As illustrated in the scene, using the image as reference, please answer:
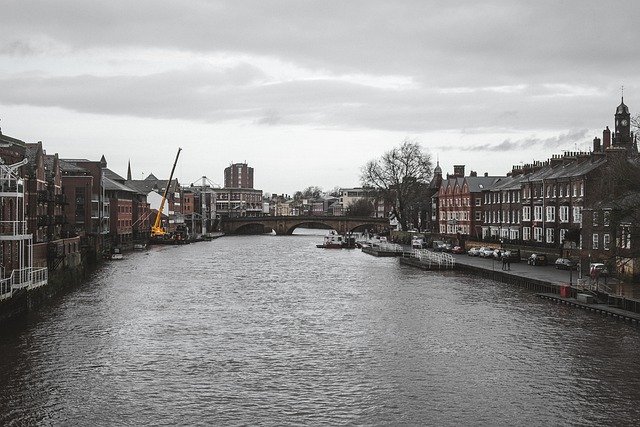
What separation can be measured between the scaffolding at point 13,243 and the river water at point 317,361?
7.54 ft

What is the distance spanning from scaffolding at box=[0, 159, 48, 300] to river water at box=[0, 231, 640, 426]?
2298 mm

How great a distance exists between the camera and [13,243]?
1848 inches

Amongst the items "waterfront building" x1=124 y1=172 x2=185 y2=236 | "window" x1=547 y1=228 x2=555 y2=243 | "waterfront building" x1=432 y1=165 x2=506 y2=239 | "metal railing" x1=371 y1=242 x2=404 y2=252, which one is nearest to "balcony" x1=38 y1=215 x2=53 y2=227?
"window" x1=547 y1=228 x2=555 y2=243

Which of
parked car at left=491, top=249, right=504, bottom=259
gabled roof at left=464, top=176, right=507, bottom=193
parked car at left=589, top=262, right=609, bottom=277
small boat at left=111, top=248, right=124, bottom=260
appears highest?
gabled roof at left=464, top=176, right=507, bottom=193

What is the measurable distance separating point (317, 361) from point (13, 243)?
2456cm

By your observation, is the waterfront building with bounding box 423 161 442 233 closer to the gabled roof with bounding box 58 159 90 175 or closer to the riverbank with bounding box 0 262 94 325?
the gabled roof with bounding box 58 159 90 175

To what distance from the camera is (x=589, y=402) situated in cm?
2681

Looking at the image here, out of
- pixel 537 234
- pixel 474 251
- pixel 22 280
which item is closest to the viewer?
pixel 22 280

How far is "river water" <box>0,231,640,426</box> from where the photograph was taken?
83.9ft

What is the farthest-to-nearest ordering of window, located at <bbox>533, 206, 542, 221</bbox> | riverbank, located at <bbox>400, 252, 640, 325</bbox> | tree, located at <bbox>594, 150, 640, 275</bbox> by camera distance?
window, located at <bbox>533, 206, 542, 221</bbox> < tree, located at <bbox>594, 150, 640, 275</bbox> < riverbank, located at <bbox>400, 252, 640, 325</bbox>

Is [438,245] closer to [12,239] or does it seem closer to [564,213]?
[564,213]

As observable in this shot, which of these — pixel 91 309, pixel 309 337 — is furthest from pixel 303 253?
pixel 309 337

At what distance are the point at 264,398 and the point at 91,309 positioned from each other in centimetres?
2352

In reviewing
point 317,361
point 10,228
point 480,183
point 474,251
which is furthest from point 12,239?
point 480,183
